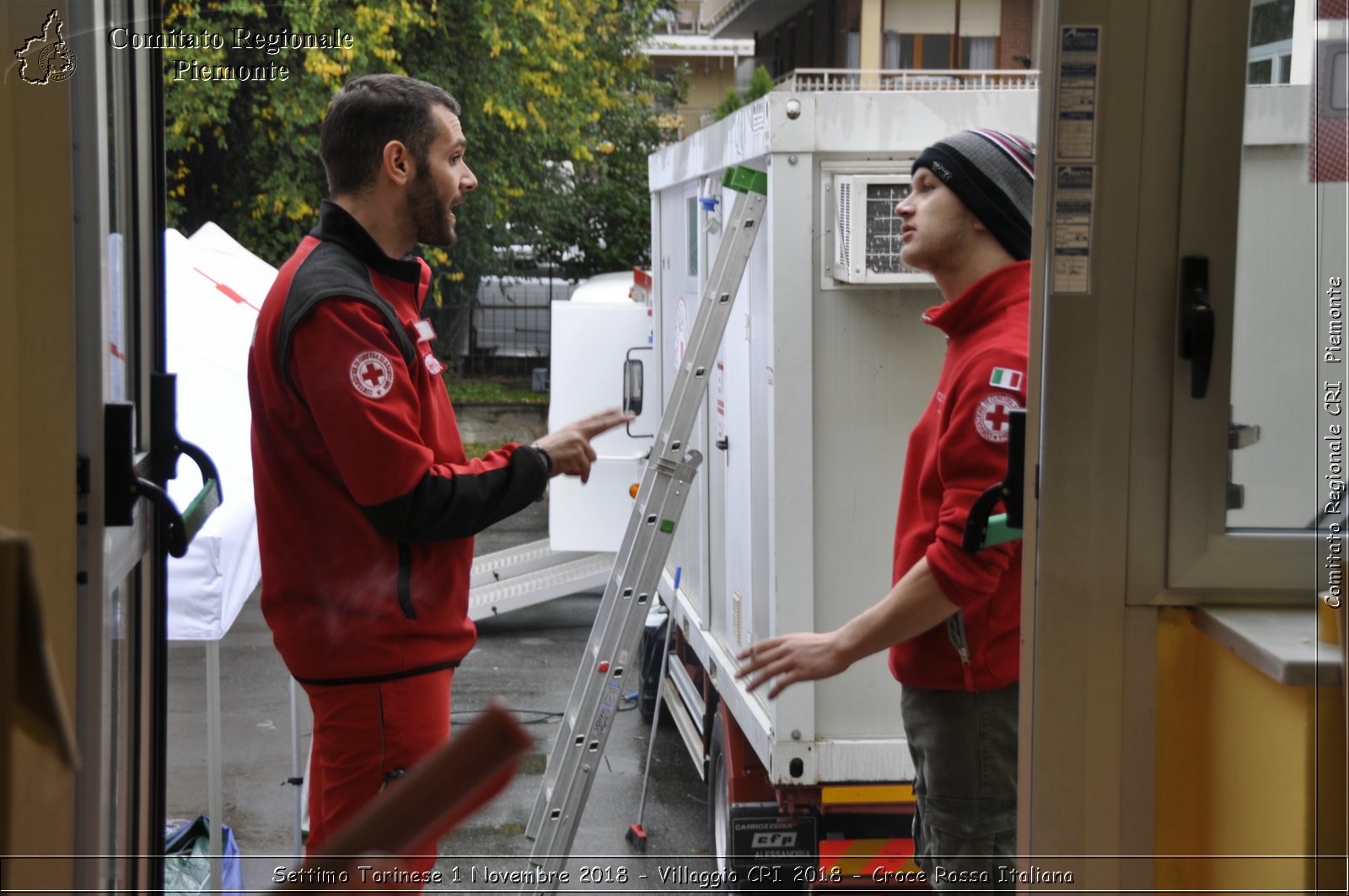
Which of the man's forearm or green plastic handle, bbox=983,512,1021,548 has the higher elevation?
green plastic handle, bbox=983,512,1021,548

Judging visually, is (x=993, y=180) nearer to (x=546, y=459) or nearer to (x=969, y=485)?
(x=969, y=485)

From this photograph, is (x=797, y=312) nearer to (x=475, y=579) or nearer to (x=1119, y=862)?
(x=1119, y=862)

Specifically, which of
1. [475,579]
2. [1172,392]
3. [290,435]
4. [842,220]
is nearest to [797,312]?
[842,220]

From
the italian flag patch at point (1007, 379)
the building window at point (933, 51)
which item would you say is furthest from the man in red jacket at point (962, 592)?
the building window at point (933, 51)

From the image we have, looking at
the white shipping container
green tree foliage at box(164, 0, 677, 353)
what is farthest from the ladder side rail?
green tree foliage at box(164, 0, 677, 353)

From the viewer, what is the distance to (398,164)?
2.77 metres

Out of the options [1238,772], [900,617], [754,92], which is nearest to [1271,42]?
[1238,772]

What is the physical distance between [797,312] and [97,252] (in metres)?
2.40

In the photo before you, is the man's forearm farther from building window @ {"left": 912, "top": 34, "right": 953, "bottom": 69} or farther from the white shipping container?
building window @ {"left": 912, "top": 34, "right": 953, "bottom": 69}

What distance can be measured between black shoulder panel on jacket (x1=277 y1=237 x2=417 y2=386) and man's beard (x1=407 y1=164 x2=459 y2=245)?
0.22 metres

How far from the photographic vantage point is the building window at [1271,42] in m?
1.50

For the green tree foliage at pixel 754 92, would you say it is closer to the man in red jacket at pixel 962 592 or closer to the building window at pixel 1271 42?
the man in red jacket at pixel 962 592

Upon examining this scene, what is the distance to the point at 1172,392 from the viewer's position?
1.56 m

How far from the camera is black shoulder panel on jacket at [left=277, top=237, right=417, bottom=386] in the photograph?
2469mm
